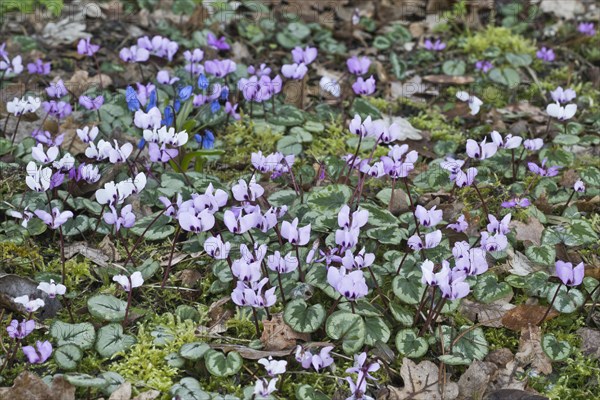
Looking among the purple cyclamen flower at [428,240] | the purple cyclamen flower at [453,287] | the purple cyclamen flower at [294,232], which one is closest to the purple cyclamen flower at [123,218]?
the purple cyclamen flower at [294,232]

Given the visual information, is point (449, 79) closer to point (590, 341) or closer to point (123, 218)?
point (590, 341)

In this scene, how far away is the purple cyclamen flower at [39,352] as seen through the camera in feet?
8.70

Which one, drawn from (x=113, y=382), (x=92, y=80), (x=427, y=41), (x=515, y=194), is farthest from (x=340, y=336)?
(x=427, y=41)

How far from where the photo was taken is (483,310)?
3209 millimetres

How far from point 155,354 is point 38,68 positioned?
2598 millimetres

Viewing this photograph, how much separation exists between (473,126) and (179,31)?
241cm

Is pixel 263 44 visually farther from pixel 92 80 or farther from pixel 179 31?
pixel 92 80

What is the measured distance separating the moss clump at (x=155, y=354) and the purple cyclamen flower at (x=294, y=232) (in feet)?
1.77

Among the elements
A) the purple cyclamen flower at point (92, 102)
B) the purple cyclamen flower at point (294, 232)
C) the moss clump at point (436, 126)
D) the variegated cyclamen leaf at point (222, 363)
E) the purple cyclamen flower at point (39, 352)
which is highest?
the purple cyclamen flower at point (294, 232)

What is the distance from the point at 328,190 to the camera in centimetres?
359

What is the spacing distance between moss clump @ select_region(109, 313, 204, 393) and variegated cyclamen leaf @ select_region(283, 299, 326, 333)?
0.39 meters

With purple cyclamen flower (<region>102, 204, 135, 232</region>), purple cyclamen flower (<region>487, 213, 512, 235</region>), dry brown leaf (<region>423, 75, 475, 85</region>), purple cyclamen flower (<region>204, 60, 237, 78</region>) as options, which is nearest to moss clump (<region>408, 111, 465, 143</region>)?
dry brown leaf (<region>423, 75, 475, 85</region>)

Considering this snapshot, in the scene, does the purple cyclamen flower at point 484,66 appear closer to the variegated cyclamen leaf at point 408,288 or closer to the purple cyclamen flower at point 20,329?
the variegated cyclamen leaf at point 408,288

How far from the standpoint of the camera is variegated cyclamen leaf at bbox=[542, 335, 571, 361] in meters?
2.90
